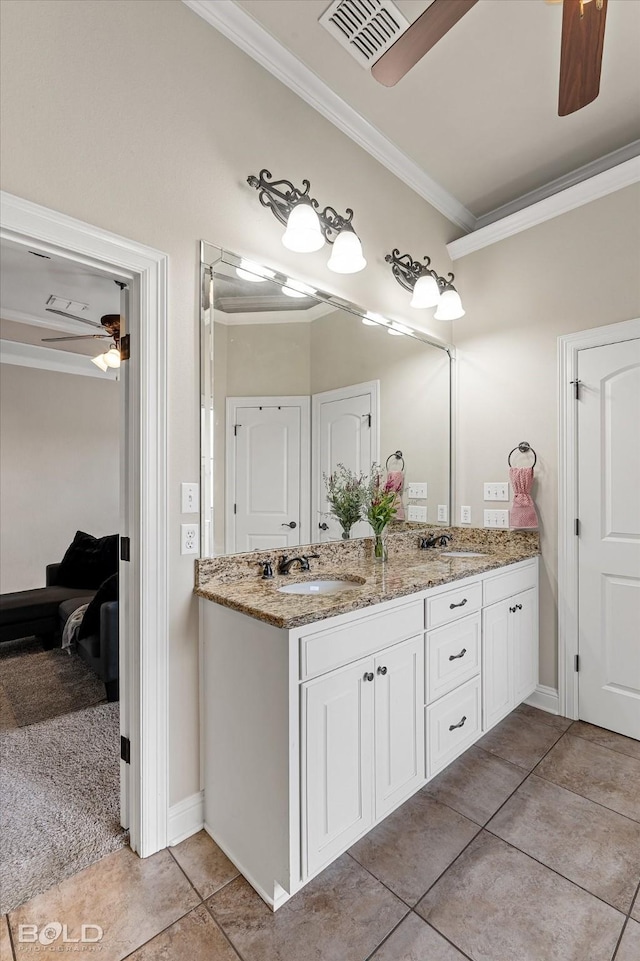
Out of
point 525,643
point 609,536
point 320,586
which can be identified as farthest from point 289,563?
point 609,536

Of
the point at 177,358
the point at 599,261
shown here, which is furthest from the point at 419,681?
the point at 599,261

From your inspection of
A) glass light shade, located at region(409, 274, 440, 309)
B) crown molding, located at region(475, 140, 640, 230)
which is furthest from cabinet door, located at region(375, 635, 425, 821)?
crown molding, located at region(475, 140, 640, 230)

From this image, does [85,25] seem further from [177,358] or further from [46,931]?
[46,931]

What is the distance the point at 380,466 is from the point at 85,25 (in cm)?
205

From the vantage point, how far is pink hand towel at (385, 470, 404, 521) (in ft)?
8.48

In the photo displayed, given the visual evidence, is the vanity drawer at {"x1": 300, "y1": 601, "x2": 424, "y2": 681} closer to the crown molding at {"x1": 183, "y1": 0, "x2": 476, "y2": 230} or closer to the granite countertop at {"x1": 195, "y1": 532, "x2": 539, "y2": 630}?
the granite countertop at {"x1": 195, "y1": 532, "x2": 539, "y2": 630}

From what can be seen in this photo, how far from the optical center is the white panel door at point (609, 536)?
2.27 m

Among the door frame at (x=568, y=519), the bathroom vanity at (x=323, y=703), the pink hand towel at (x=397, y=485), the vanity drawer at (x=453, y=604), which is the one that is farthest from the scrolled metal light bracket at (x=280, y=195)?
the vanity drawer at (x=453, y=604)

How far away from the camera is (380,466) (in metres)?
2.53

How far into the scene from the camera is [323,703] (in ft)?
4.57

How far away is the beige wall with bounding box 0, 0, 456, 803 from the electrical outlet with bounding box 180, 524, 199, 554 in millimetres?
22

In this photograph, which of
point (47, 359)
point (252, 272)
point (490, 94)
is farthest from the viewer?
point (47, 359)

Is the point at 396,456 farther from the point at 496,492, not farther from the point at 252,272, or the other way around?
the point at 252,272

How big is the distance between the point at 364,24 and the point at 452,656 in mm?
2537
